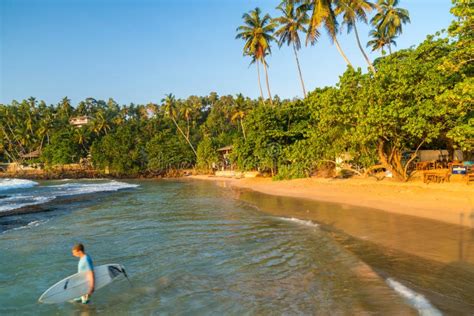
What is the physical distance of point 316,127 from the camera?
27594mm

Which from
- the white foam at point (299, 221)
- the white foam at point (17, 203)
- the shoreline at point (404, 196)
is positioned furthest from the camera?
the white foam at point (17, 203)

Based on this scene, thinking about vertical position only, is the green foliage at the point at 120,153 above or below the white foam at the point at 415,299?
above

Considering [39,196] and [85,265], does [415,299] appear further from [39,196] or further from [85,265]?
[39,196]

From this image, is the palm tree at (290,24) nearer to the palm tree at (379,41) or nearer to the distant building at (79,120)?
the palm tree at (379,41)

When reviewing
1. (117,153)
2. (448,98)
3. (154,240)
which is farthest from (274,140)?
(117,153)

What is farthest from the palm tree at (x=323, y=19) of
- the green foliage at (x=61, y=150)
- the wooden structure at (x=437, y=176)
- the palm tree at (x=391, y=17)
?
the green foliage at (x=61, y=150)

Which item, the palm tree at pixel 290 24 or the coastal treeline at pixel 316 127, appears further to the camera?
the palm tree at pixel 290 24

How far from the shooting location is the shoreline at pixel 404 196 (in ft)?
43.1

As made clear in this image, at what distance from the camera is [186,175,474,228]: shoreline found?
13125 millimetres

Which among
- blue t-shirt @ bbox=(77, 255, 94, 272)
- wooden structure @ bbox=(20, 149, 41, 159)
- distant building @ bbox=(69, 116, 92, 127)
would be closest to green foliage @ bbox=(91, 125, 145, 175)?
wooden structure @ bbox=(20, 149, 41, 159)

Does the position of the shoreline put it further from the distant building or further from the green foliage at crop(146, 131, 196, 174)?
the distant building

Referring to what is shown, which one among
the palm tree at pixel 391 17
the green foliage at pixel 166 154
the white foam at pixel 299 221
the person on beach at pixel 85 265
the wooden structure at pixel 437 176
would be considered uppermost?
the palm tree at pixel 391 17

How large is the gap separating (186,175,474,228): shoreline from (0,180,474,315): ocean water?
3745 mm

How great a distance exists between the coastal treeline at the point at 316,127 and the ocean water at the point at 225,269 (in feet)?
26.7
